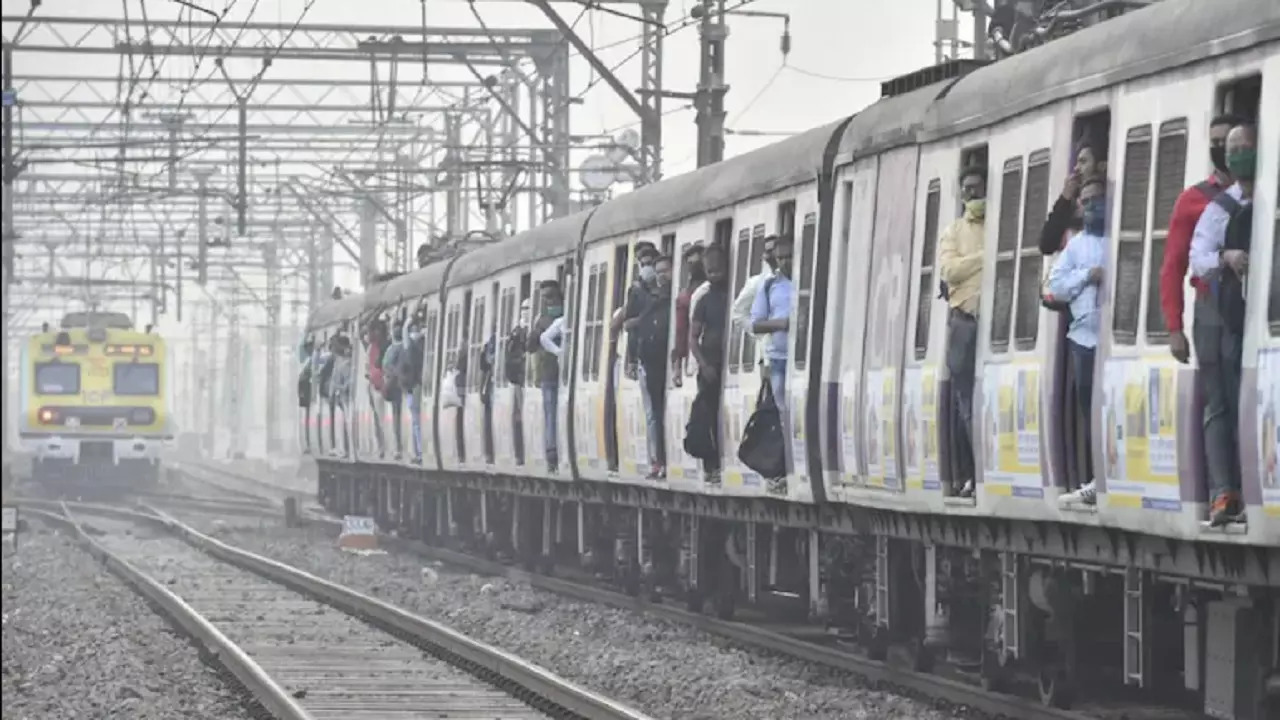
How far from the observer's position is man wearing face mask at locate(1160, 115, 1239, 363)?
388 inches

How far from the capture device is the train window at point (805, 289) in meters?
15.8

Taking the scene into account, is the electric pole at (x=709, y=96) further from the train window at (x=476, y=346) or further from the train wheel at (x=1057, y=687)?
the train wheel at (x=1057, y=687)

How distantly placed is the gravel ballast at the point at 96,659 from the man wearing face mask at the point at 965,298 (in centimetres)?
437

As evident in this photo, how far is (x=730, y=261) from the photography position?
18.0m

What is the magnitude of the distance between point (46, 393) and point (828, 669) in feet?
123

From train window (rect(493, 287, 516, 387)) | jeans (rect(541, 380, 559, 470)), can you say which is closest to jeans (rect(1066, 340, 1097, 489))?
jeans (rect(541, 380, 559, 470))

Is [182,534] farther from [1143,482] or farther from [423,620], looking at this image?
[1143,482]

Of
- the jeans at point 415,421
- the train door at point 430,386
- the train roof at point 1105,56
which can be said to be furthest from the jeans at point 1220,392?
the jeans at point 415,421

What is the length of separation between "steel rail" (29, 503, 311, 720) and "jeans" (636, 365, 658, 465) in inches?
135

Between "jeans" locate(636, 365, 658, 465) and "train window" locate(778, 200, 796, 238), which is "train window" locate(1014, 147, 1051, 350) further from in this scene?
"jeans" locate(636, 365, 658, 465)

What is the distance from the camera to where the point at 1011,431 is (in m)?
12.2

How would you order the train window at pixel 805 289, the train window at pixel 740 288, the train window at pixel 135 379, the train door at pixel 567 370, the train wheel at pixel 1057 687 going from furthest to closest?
the train window at pixel 135 379 → the train door at pixel 567 370 → the train window at pixel 740 288 → the train window at pixel 805 289 → the train wheel at pixel 1057 687

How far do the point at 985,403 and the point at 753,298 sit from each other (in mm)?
4288

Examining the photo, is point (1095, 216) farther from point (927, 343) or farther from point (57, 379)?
point (57, 379)
